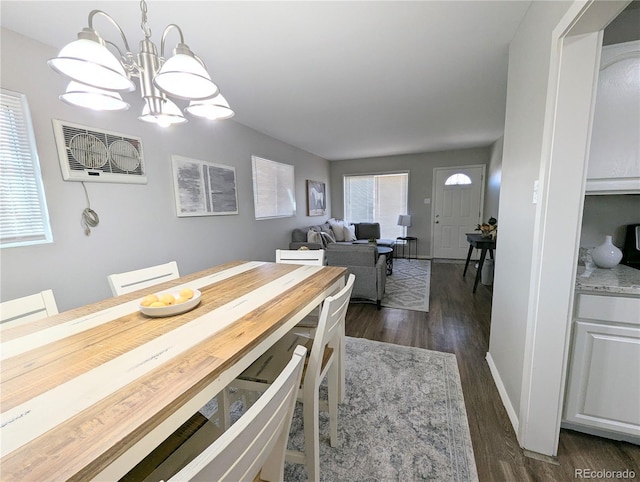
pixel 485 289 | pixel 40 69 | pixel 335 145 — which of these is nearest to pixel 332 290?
pixel 40 69

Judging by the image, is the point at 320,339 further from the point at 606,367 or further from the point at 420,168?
the point at 420,168

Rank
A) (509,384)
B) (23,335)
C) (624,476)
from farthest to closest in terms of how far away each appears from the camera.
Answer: (509,384), (624,476), (23,335)

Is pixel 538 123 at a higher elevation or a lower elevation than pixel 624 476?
higher

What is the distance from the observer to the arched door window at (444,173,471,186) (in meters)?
5.74

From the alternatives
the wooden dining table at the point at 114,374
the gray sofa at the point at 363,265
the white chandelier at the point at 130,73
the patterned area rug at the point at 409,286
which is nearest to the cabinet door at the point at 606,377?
the wooden dining table at the point at 114,374

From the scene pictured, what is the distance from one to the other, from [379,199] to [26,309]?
6.27 meters

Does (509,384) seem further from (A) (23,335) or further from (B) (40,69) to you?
(B) (40,69)

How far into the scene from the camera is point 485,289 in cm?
387

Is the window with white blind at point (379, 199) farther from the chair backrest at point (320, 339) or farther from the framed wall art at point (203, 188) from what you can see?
the chair backrest at point (320, 339)

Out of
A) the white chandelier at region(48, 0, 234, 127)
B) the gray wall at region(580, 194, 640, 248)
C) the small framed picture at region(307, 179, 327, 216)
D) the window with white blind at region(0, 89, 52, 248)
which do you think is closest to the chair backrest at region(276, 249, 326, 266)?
the white chandelier at region(48, 0, 234, 127)

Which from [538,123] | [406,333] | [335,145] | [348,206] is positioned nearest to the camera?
[538,123]

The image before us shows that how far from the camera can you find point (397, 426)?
1.55 metres

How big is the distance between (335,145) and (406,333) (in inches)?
146

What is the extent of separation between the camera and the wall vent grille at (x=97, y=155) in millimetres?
1871
